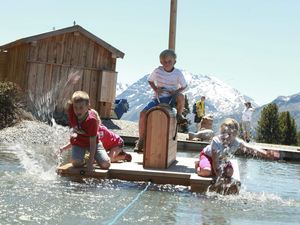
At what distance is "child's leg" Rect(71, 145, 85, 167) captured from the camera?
293 inches

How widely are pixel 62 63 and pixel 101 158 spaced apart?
14962 millimetres

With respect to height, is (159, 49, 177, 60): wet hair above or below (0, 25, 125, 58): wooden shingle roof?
below

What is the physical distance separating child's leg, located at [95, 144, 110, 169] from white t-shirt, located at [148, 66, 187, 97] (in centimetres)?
157

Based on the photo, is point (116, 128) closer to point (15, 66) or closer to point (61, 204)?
point (15, 66)

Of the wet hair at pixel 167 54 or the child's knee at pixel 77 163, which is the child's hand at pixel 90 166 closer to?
the child's knee at pixel 77 163

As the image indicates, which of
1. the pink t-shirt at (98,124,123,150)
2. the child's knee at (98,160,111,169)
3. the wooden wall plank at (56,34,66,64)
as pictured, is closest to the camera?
the child's knee at (98,160,111,169)

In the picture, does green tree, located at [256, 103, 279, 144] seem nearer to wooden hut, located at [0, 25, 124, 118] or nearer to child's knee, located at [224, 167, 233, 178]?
wooden hut, located at [0, 25, 124, 118]

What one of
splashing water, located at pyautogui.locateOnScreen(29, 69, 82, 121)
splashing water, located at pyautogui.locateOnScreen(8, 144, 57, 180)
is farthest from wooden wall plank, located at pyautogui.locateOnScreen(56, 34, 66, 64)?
splashing water, located at pyautogui.locateOnScreen(8, 144, 57, 180)

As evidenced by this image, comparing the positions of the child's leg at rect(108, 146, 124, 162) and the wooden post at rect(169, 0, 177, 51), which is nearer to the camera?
the child's leg at rect(108, 146, 124, 162)

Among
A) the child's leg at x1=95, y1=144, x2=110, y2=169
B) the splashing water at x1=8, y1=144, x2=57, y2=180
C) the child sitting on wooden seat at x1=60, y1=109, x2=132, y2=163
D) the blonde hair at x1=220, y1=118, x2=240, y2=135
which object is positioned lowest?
the splashing water at x1=8, y1=144, x2=57, y2=180

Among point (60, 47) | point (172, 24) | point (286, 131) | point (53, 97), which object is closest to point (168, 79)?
point (172, 24)

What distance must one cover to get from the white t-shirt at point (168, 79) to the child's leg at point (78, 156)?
1759 mm

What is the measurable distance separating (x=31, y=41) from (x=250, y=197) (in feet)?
51.7

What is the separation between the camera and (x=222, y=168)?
23.5ft
